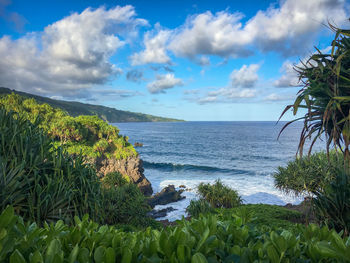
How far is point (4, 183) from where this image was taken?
466 cm

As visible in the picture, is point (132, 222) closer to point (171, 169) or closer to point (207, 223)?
point (207, 223)

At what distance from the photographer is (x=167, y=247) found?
1562mm

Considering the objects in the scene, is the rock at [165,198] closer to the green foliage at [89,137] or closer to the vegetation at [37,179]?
the green foliage at [89,137]

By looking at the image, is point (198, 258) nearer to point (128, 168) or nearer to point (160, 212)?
point (160, 212)

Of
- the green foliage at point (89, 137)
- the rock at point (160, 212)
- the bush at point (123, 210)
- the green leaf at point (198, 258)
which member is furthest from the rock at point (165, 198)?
the green leaf at point (198, 258)

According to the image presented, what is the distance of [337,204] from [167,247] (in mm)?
5002

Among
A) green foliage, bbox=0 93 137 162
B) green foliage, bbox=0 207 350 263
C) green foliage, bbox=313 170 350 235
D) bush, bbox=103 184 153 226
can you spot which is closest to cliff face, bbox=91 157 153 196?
green foliage, bbox=0 93 137 162

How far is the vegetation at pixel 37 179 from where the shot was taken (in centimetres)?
495

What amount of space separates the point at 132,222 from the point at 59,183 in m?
5.34

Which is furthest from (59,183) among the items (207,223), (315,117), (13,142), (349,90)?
(349,90)

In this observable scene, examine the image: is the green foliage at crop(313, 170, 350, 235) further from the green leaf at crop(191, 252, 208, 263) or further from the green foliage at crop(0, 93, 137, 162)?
the green foliage at crop(0, 93, 137, 162)

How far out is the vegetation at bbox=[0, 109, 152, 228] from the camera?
195 inches

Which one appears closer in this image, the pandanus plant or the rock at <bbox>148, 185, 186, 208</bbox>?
the pandanus plant

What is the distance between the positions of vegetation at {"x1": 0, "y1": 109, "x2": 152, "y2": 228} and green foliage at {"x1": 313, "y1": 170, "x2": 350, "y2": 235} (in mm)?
5414
